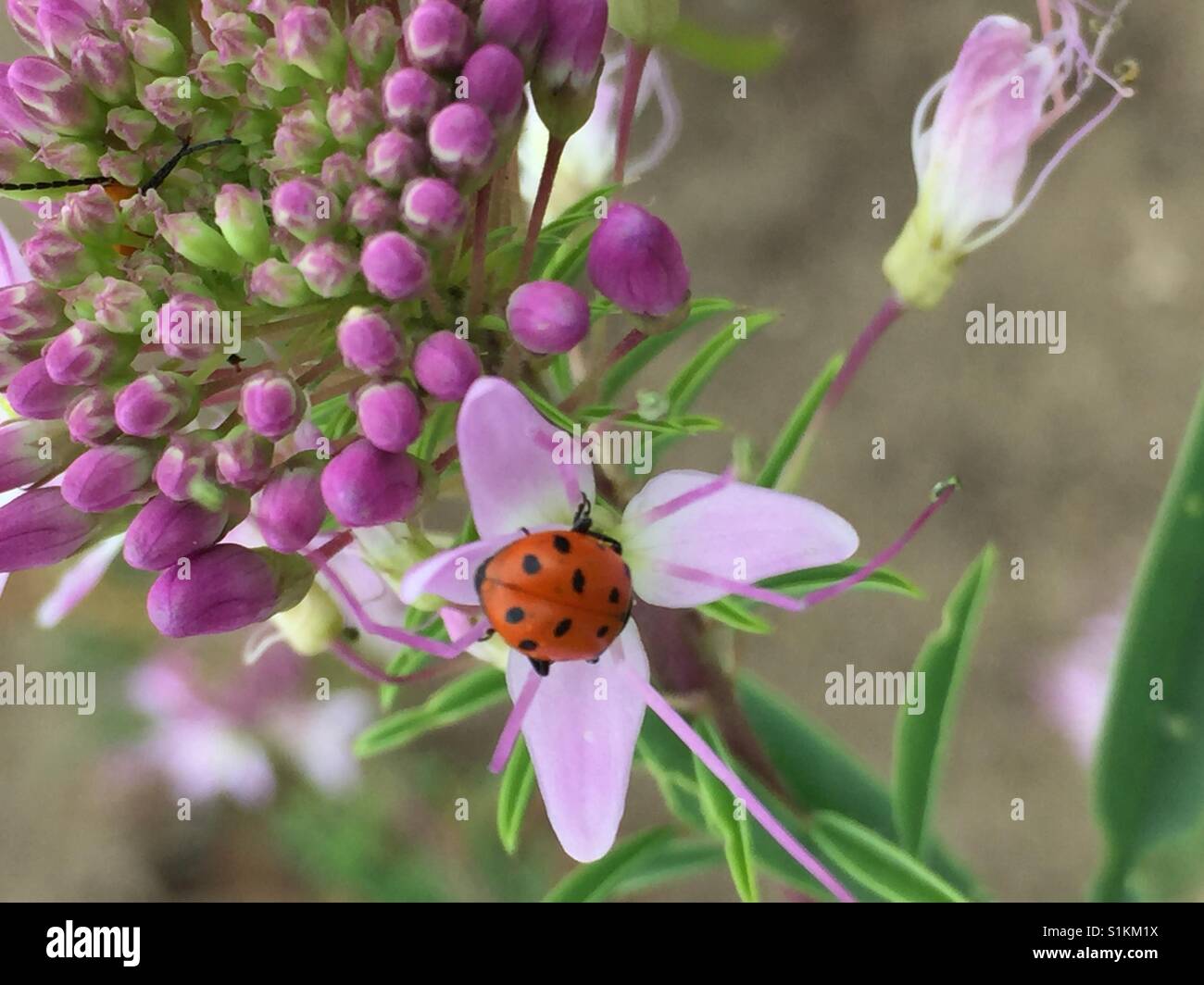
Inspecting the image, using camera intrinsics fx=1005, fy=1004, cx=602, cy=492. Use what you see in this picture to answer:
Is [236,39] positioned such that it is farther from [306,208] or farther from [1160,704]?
[1160,704]

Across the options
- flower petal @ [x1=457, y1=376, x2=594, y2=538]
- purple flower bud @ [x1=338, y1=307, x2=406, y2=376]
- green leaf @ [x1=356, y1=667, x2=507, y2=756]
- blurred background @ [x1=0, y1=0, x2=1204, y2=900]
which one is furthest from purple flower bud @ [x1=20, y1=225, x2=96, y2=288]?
blurred background @ [x1=0, y1=0, x2=1204, y2=900]

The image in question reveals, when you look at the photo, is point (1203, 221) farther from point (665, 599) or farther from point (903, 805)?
point (665, 599)

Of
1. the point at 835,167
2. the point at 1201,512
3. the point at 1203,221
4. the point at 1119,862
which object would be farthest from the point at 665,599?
the point at 1203,221

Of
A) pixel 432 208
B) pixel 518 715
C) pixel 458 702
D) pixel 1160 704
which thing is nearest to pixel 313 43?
pixel 432 208

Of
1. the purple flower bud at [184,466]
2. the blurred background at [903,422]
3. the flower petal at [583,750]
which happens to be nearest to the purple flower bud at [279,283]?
the purple flower bud at [184,466]

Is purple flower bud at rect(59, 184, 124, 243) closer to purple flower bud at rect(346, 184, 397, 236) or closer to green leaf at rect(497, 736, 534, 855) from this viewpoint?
purple flower bud at rect(346, 184, 397, 236)
